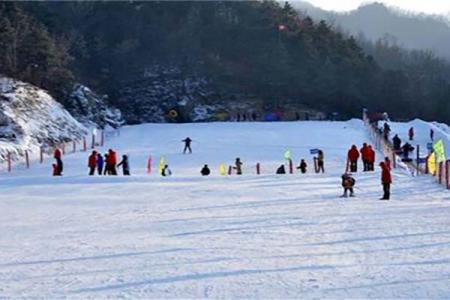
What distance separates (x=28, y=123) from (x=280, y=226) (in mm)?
30281

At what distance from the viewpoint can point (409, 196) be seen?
18031 millimetres

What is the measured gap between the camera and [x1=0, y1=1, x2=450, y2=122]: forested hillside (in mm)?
73188

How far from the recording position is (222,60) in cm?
8056

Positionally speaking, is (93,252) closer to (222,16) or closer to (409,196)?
(409,196)

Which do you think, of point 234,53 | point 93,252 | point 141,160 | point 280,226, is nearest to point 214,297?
point 93,252

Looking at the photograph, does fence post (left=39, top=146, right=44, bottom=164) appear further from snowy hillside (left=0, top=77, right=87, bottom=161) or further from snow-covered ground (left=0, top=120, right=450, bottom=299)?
snow-covered ground (left=0, top=120, right=450, bottom=299)

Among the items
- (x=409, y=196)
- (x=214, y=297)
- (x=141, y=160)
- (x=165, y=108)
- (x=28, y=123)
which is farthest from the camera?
(x=165, y=108)

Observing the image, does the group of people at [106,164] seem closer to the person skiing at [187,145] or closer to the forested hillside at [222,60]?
the person skiing at [187,145]

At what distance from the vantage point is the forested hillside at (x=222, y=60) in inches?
2881

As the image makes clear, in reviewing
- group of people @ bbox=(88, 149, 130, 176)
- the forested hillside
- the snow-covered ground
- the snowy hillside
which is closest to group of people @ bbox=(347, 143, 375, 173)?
the snow-covered ground

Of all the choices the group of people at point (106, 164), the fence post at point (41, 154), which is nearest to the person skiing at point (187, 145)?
the fence post at point (41, 154)

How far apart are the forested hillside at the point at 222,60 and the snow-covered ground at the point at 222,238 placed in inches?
1933

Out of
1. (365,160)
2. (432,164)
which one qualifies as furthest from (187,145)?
(432,164)

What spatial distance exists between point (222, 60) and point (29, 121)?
42.3 m
